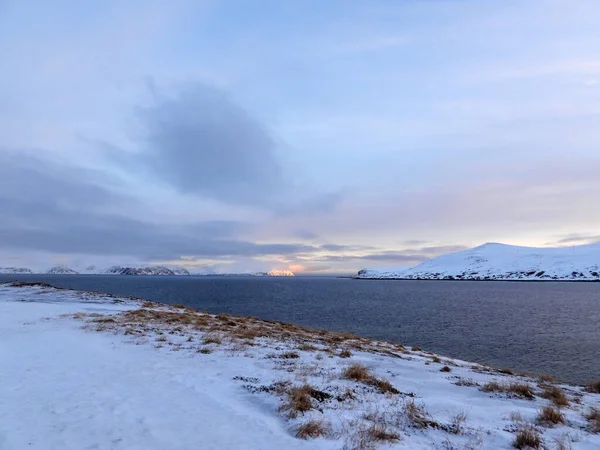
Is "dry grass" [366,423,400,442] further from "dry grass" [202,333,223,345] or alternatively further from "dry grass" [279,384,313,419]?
"dry grass" [202,333,223,345]

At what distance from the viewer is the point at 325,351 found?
1891cm

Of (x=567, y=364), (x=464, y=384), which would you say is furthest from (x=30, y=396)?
(x=567, y=364)

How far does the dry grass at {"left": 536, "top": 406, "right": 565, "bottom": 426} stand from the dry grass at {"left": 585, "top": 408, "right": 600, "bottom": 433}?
624mm

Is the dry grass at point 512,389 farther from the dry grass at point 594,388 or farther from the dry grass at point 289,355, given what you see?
the dry grass at point 289,355

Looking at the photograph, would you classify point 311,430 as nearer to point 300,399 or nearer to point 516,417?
point 300,399

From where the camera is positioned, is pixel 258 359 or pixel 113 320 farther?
pixel 113 320

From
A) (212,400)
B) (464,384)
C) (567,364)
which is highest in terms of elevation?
(212,400)

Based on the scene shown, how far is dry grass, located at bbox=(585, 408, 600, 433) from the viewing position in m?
9.67

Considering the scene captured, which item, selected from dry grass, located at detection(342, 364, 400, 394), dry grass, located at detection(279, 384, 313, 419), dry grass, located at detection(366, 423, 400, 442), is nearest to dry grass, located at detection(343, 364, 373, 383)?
dry grass, located at detection(342, 364, 400, 394)

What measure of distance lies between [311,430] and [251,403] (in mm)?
2532

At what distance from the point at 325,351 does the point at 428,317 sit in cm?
4360

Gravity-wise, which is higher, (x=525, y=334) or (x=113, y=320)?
(x=113, y=320)

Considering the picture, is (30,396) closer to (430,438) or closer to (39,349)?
(39,349)

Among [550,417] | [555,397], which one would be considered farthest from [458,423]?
[555,397]
